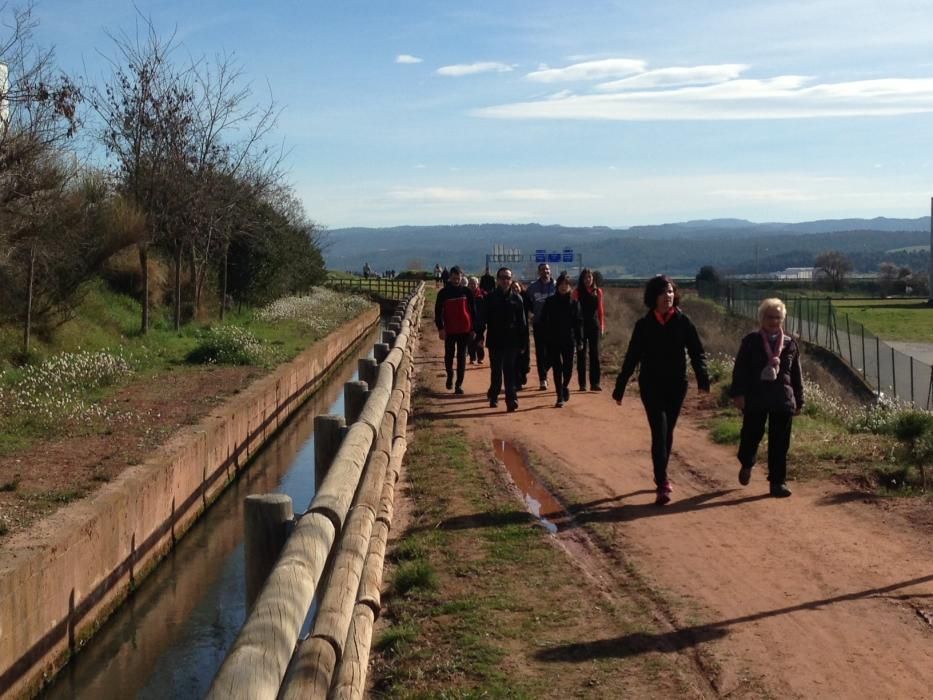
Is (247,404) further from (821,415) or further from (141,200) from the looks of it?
(141,200)

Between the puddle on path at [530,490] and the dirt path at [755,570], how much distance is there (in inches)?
4.9

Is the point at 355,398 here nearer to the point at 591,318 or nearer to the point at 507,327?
the point at 507,327

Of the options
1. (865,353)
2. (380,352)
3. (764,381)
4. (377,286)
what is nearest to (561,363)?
(380,352)

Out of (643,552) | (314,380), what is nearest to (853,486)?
(643,552)

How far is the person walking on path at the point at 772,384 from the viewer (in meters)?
9.21

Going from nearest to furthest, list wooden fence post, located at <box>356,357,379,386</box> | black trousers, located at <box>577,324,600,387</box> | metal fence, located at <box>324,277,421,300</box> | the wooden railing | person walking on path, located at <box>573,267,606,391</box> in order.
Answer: the wooden railing
wooden fence post, located at <box>356,357,379,386</box>
person walking on path, located at <box>573,267,606,391</box>
black trousers, located at <box>577,324,600,387</box>
metal fence, located at <box>324,277,421,300</box>

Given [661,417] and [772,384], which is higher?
[772,384]

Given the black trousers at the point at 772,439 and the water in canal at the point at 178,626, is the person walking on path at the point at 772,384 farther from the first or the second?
the water in canal at the point at 178,626

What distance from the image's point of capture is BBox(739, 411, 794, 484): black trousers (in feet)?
30.6

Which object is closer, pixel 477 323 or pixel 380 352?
pixel 380 352

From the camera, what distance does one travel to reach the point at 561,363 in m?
15.3

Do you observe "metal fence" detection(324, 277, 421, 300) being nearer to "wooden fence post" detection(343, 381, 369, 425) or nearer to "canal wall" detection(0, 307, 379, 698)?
"canal wall" detection(0, 307, 379, 698)

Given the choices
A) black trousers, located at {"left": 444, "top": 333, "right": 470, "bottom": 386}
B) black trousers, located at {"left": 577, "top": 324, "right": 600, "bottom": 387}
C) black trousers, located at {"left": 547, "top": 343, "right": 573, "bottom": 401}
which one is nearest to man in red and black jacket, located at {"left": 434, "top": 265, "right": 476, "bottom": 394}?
black trousers, located at {"left": 444, "top": 333, "right": 470, "bottom": 386}

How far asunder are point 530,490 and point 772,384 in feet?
7.46
